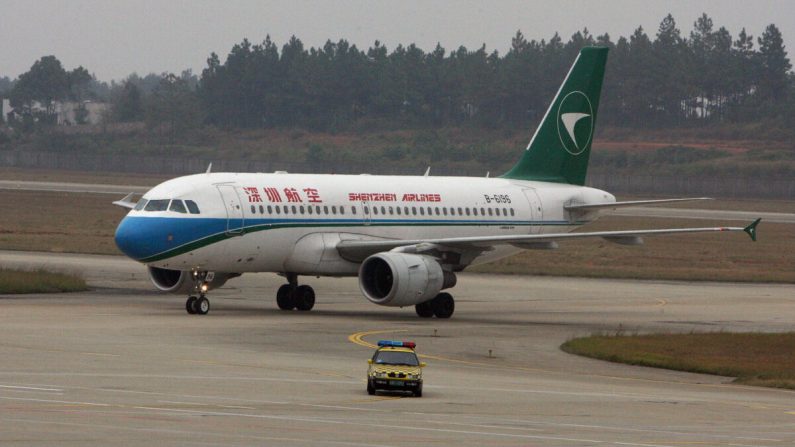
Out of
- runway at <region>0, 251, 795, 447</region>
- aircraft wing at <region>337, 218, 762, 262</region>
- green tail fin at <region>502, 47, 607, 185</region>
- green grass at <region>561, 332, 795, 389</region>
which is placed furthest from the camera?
green tail fin at <region>502, 47, 607, 185</region>

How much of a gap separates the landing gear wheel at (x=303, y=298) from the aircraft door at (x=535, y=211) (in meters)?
9.79

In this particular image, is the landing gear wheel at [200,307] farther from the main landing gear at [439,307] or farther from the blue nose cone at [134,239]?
the main landing gear at [439,307]

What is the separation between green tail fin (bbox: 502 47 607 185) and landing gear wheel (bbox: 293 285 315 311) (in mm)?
11057

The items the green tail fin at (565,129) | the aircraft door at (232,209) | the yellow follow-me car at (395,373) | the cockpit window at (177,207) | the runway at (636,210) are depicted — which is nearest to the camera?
the yellow follow-me car at (395,373)

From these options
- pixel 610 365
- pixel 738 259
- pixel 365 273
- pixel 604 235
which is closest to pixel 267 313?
pixel 365 273

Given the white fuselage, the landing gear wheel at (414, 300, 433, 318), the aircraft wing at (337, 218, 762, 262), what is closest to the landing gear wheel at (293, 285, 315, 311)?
the white fuselage

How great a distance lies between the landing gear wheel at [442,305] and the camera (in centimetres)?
4662

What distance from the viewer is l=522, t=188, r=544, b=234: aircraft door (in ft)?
175

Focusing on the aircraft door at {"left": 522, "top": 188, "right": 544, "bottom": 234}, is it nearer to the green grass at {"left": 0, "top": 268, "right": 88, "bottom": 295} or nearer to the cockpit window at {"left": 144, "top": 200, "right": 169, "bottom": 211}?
the cockpit window at {"left": 144, "top": 200, "right": 169, "bottom": 211}

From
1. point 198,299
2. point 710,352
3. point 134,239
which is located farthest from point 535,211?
point 134,239

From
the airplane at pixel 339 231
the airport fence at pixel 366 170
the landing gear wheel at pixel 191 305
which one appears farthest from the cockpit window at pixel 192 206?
the airport fence at pixel 366 170

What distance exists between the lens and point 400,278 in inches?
1715

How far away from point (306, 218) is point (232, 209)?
2768mm

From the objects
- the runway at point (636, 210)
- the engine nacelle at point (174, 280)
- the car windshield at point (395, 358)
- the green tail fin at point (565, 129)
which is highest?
the green tail fin at point (565, 129)
